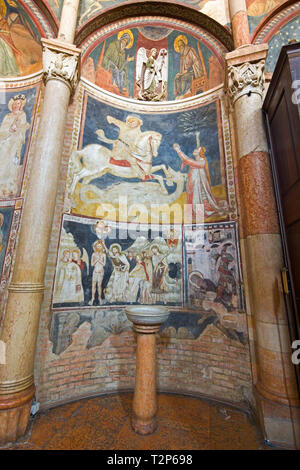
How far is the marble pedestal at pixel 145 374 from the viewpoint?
9.50 ft

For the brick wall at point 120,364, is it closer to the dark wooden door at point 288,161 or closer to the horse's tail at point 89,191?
the horse's tail at point 89,191

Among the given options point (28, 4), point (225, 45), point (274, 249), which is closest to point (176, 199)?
point (274, 249)

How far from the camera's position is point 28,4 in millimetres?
4648

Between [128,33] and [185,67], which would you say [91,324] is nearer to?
[185,67]

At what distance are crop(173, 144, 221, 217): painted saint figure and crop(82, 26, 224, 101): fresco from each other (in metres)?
1.68

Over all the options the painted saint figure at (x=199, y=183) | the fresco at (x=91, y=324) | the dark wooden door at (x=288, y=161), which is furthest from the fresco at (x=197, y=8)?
the fresco at (x=91, y=324)

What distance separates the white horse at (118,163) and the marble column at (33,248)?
0.61 metres

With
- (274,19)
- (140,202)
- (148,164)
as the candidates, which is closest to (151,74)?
(148,164)

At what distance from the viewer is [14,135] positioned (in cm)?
448

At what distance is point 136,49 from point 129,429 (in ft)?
25.5

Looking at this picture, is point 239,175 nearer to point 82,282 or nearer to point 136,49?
point 82,282

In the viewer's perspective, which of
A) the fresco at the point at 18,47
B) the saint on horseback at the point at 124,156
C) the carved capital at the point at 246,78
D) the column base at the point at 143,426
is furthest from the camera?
the fresco at the point at 18,47

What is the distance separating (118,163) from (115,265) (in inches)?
88.1

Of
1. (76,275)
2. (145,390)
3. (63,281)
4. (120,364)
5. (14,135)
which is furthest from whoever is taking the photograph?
(14,135)
